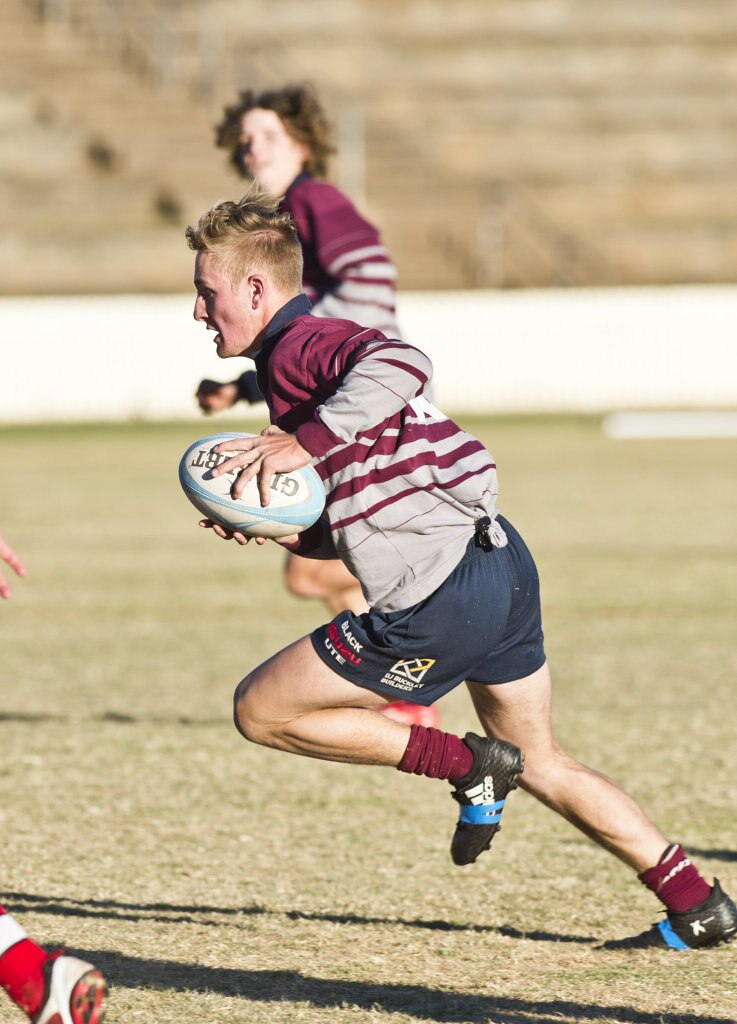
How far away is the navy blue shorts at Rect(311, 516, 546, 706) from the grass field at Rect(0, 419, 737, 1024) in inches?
28.9

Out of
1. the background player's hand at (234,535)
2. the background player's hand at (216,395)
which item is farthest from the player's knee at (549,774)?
the background player's hand at (216,395)

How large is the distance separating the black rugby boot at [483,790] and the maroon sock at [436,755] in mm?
20

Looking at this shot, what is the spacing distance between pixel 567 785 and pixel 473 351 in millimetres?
19102

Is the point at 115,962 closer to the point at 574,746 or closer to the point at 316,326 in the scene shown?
the point at 316,326

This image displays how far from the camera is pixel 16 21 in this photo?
3000 cm

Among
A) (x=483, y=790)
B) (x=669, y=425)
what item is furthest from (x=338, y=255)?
(x=669, y=425)

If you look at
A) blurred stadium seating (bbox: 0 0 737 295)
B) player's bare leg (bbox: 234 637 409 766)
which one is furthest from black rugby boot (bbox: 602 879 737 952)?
blurred stadium seating (bbox: 0 0 737 295)

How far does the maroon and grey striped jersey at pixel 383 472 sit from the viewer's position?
3742 mm

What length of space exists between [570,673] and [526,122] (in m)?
23.6

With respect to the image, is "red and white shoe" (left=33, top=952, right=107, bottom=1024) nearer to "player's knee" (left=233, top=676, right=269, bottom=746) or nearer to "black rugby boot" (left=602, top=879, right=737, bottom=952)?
"player's knee" (left=233, top=676, right=269, bottom=746)

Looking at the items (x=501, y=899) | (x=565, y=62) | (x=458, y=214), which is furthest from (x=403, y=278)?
(x=501, y=899)

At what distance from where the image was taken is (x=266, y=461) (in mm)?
3551

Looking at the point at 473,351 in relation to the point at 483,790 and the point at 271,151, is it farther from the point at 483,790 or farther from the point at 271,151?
the point at 483,790

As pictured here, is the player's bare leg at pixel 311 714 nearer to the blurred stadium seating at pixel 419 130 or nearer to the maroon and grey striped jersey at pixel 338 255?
the maroon and grey striped jersey at pixel 338 255
